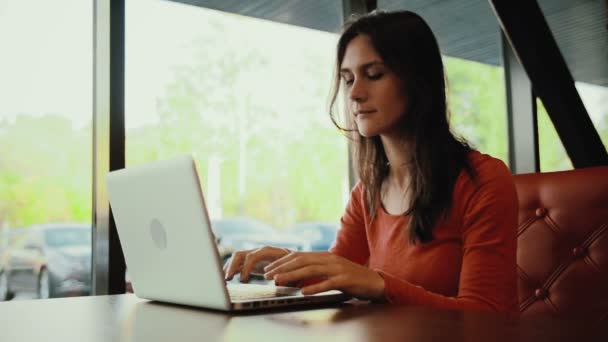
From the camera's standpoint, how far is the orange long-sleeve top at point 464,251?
1195 millimetres

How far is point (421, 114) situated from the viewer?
153cm

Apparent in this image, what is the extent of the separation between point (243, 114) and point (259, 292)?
211 centimetres

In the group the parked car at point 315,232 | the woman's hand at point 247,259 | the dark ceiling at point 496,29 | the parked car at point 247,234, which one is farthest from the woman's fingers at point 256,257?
the parked car at point 315,232

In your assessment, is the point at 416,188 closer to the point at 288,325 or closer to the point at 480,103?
the point at 288,325

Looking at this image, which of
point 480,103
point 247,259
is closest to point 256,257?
point 247,259

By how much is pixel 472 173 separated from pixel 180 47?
178cm

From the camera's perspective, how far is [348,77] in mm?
1605

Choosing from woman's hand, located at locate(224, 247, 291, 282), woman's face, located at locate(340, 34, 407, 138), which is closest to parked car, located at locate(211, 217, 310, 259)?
woman's face, located at locate(340, 34, 407, 138)

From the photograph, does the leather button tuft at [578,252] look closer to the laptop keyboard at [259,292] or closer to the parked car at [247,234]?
the laptop keyboard at [259,292]

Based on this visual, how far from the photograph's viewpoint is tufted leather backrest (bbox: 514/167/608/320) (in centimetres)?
137

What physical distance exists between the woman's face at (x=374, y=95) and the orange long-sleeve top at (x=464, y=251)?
0.71 feet

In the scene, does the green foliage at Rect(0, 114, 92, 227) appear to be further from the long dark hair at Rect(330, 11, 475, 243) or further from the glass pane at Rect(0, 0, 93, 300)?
the long dark hair at Rect(330, 11, 475, 243)

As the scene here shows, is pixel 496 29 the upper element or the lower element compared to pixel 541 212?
upper

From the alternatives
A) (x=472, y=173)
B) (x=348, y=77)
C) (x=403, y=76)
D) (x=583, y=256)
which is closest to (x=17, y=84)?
(x=348, y=77)
